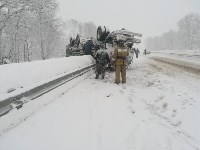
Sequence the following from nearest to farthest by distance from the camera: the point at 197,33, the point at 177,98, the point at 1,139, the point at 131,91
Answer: the point at 1,139
the point at 177,98
the point at 131,91
the point at 197,33

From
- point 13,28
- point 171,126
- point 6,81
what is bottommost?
point 171,126

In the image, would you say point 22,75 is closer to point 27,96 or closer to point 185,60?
point 27,96

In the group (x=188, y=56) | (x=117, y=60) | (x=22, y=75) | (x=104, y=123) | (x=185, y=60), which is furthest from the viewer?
(x=188, y=56)

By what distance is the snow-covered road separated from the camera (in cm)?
382

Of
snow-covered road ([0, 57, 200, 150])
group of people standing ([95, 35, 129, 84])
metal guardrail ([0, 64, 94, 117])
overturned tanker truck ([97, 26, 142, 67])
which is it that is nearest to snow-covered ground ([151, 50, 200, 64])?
overturned tanker truck ([97, 26, 142, 67])

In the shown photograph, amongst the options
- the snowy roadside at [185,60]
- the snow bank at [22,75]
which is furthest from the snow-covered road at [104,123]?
the snowy roadside at [185,60]

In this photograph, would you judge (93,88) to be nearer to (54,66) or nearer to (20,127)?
(54,66)

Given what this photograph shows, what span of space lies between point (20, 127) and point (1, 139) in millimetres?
537

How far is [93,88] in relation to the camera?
8.41m

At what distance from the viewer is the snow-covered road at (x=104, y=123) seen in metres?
3.82

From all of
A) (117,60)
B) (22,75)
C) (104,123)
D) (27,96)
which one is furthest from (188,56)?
(27,96)

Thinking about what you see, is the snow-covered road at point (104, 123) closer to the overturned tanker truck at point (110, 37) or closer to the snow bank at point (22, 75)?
the snow bank at point (22, 75)

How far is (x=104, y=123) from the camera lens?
4.73m

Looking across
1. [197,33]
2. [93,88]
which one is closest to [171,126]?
[93,88]
